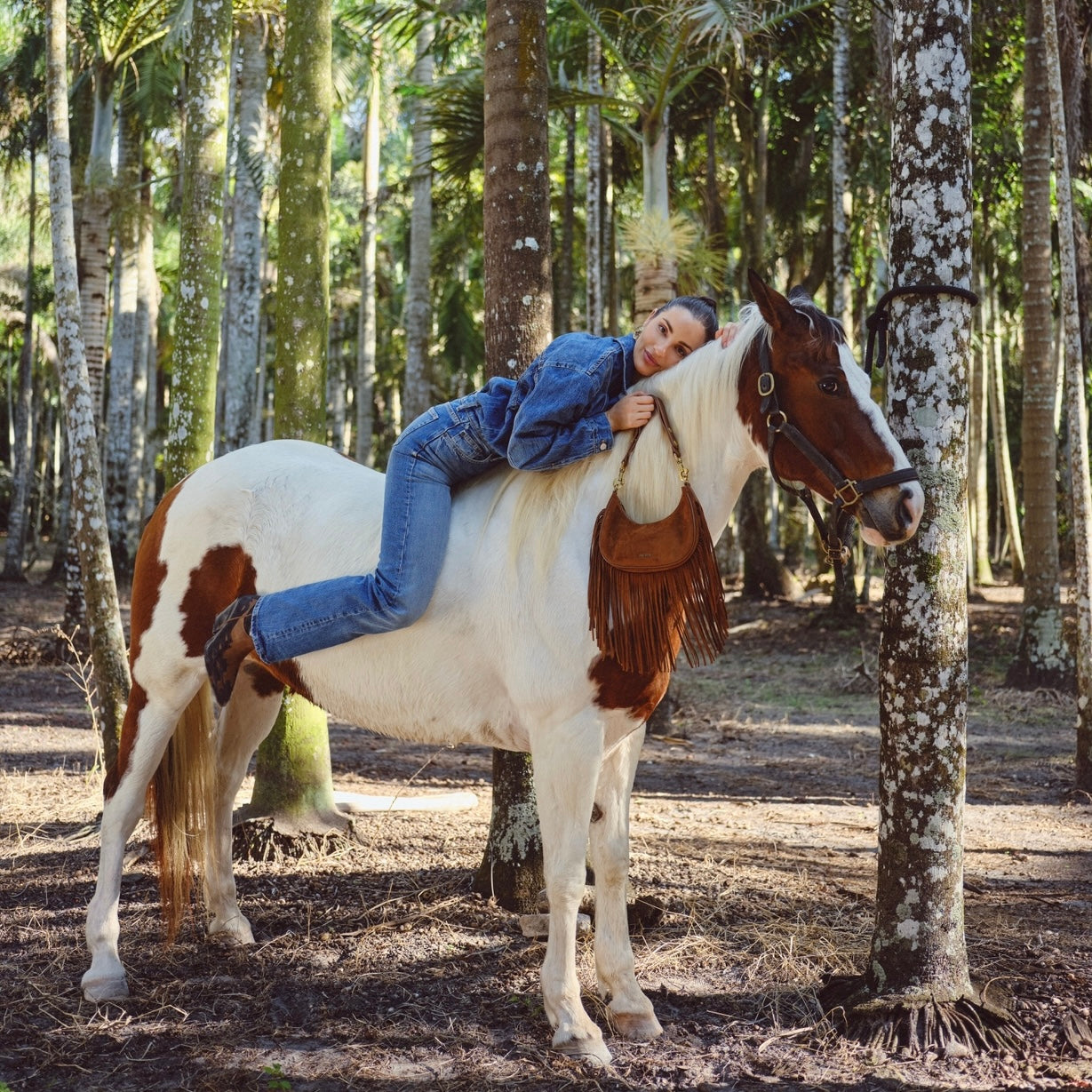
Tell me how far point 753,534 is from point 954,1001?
49.0 ft

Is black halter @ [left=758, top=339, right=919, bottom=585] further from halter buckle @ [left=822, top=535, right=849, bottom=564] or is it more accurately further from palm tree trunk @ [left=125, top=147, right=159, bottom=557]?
palm tree trunk @ [left=125, top=147, right=159, bottom=557]

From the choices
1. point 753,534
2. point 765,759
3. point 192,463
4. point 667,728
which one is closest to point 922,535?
point 192,463

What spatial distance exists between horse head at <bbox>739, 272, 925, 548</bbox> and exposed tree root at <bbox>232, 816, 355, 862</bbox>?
3411 millimetres

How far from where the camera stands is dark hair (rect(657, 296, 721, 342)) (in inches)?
140

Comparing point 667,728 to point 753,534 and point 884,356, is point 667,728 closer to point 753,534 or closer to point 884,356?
point 884,356

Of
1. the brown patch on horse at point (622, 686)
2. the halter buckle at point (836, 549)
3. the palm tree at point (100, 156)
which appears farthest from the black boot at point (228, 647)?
the palm tree at point (100, 156)

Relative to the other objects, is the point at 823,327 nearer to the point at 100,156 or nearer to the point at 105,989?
the point at 105,989

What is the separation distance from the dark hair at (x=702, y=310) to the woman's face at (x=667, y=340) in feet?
0.07

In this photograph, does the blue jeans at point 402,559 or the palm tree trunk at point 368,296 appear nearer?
the blue jeans at point 402,559

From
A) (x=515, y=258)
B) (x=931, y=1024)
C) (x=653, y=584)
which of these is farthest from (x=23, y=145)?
(x=931, y=1024)

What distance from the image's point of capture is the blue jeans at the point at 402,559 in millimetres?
3490

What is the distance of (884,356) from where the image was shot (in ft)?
11.2

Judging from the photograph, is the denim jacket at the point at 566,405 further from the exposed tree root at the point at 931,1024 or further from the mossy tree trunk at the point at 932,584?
the exposed tree root at the point at 931,1024

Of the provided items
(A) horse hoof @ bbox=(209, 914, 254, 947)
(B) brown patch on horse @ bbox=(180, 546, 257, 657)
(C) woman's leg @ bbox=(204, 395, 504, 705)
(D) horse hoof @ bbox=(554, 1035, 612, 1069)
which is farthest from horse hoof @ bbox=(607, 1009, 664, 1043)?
(B) brown patch on horse @ bbox=(180, 546, 257, 657)
